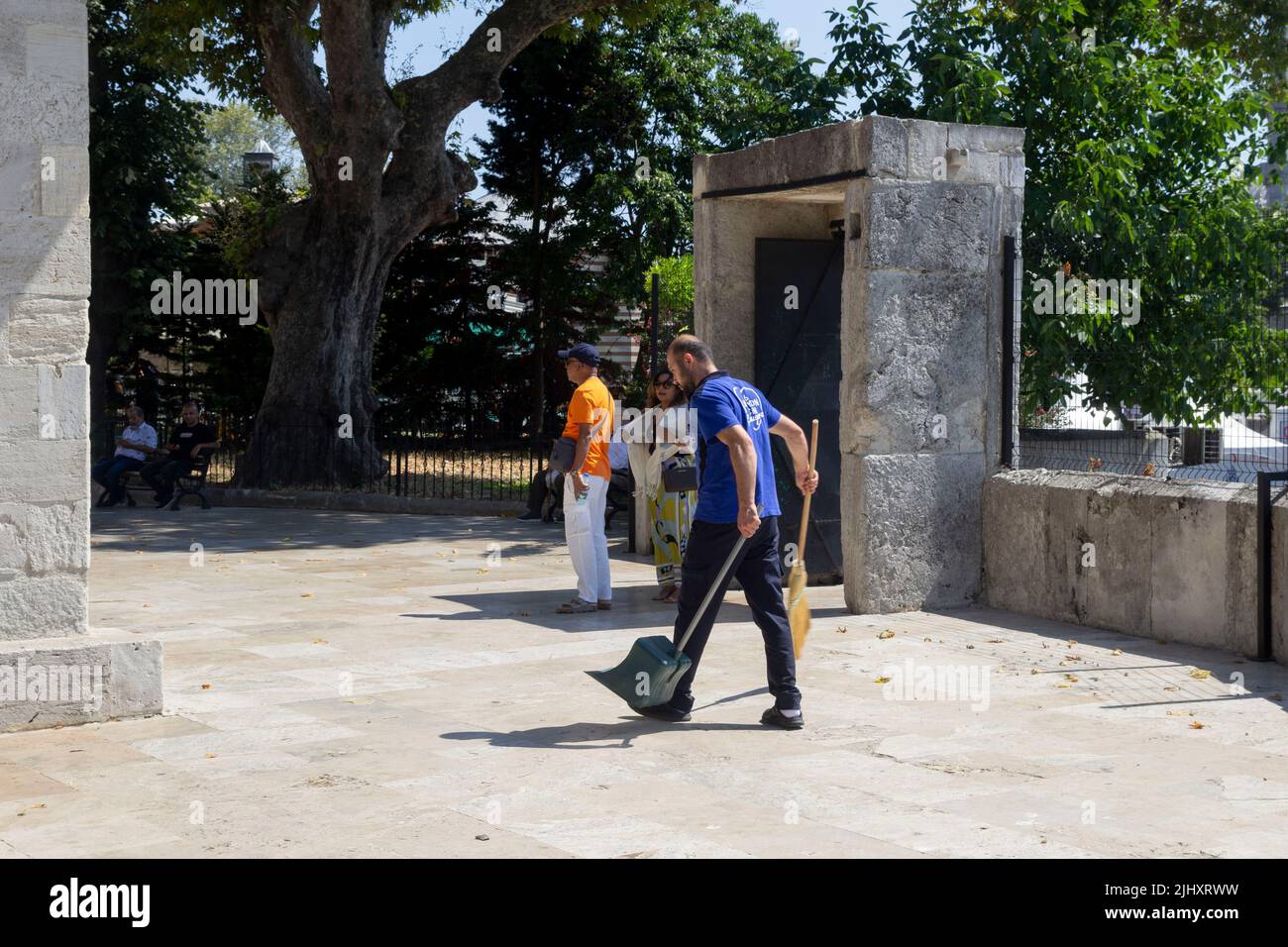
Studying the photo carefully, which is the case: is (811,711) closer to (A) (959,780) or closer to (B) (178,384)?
(A) (959,780)

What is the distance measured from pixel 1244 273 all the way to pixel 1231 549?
6.98m

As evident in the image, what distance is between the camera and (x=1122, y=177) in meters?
13.9

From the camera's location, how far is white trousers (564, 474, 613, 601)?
10.0 meters

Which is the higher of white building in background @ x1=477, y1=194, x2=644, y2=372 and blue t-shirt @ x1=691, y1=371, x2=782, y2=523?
white building in background @ x1=477, y1=194, x2=644, y2=372

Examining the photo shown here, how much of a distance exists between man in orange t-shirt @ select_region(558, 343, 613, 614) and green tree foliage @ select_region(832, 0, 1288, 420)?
5565 millimetres

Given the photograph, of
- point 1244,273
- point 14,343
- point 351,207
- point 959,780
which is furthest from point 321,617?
point 351,207

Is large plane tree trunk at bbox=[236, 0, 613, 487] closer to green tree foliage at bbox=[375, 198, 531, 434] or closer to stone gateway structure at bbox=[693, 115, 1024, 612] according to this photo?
green tree foliage at bbox=[375, 198, 531, 434]

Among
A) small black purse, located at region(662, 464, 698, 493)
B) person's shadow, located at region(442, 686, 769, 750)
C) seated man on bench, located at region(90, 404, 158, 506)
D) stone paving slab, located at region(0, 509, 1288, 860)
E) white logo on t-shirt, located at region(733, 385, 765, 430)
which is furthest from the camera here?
seated man on bench, located at region(90, 404, 158, 506)

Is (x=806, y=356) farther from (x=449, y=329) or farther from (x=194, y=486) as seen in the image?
(x=449, y=329)

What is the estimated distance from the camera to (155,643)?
275 inches

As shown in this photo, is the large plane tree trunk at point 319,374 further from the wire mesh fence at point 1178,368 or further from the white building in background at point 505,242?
the wire mesh fence at point 1178,368

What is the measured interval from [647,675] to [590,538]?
137 inches

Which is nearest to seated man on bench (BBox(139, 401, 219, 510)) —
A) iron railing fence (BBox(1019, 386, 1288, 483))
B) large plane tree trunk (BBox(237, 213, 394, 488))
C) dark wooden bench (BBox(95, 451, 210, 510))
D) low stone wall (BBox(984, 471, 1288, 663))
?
dark wooden bench (BBox(95, 451, 210, 510))

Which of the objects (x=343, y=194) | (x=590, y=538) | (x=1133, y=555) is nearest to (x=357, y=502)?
(x=343, y=194)
